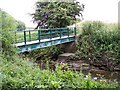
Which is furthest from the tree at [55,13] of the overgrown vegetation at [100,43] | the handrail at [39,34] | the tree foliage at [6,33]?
the tree foliage at [6,33]

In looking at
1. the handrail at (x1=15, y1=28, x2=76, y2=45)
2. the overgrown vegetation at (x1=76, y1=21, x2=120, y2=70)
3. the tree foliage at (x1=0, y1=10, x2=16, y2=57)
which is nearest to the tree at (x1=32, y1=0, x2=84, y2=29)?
the handrail at (x1=15, y1=28, x2=76, y2=45)

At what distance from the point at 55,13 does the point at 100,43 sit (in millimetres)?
1628

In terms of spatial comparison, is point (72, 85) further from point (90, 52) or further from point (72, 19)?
point (72, 19)

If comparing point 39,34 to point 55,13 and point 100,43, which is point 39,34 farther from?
point 55,13

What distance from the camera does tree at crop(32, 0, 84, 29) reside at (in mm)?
6454

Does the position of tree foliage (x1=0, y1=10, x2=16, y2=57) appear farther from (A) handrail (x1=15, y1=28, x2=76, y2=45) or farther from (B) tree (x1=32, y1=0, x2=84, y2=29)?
(B) tree (x1=32, y1=0, x2=84, y2=29)

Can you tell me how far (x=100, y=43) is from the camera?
5609 millimetres

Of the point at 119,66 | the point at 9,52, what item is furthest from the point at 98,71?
the point at 9,52

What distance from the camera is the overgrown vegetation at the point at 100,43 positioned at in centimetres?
517

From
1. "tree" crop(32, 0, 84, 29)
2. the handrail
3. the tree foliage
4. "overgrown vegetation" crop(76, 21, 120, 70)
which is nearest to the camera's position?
the tree foliage

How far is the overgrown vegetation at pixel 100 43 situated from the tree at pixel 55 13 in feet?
2.39

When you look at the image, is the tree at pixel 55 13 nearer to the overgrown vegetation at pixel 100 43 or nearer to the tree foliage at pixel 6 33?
the overgrown vegetation at pixel 100 43

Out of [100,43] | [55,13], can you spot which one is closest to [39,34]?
[100,43]

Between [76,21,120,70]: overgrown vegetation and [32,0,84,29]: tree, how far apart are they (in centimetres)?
73
